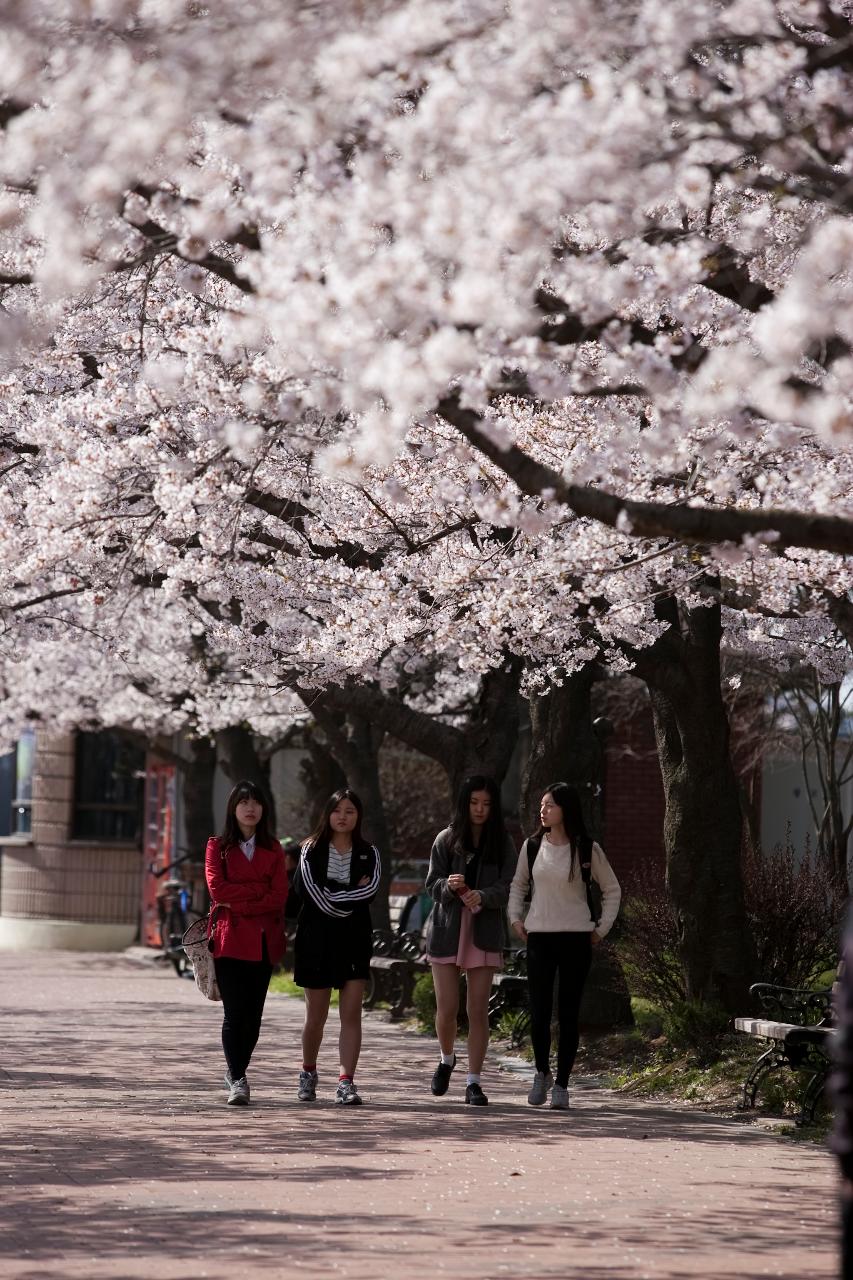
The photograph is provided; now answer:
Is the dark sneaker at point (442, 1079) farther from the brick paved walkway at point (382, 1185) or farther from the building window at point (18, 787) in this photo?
the building window at point (18, 787)

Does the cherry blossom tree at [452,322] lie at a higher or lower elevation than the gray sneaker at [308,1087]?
higher

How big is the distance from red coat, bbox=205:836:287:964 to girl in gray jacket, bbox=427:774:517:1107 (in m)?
1.00

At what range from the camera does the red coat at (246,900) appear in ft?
36.0

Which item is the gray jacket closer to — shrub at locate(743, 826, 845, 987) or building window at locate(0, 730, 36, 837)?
shrub at locate(743, 826, 845, 987)

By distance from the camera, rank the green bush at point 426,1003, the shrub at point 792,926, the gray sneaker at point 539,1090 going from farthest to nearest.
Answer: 1. the green bush at point 426,1003
2. the shrub at point 792,926
3. the gray sneaker at point 539,1090

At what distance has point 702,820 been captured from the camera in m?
13.2

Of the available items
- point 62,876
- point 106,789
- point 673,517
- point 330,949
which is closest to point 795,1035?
point 330,949

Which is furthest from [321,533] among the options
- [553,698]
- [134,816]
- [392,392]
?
[134,816]

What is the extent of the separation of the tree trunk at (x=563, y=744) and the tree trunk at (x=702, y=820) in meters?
1.25

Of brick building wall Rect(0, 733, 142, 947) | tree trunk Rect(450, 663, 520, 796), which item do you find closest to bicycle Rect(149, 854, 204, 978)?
brick building wall Rect(0, 733, 142, 947)

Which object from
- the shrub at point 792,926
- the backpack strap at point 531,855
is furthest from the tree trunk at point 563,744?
the backpack strap at point 531,855

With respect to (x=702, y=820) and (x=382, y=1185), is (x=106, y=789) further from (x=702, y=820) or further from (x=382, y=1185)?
(x=382, y=1185)

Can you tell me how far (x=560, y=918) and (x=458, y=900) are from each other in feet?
2.27

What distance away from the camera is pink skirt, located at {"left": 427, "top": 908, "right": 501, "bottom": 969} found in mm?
11484
